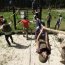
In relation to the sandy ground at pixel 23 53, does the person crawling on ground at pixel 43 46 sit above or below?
above

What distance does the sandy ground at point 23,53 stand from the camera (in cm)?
1316

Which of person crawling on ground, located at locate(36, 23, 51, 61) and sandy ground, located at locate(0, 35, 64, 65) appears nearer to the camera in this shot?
person crawling on ground, located at locate(36, 23, 51, 61)

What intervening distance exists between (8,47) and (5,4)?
19281mm

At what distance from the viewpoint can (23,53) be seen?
48.0 feet

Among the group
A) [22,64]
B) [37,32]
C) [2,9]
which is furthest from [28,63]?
[2,9]

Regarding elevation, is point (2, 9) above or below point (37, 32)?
below

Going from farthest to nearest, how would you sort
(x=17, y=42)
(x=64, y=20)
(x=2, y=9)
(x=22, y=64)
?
(x=2, y=9) < (x=64, y=20) < (x=17, y=42) < (x=22, y=64)

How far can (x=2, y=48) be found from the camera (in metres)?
15.7

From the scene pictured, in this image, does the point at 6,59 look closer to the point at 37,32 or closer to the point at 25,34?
the point at 37,32

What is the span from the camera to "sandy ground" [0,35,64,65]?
43.2 ft

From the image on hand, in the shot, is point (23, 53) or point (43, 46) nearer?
point (43, 46)

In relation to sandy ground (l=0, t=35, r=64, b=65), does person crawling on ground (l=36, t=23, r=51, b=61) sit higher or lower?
higher

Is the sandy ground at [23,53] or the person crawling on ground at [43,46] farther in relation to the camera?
the sandy ground at [23,53]

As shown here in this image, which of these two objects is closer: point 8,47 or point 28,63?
point 28,63
